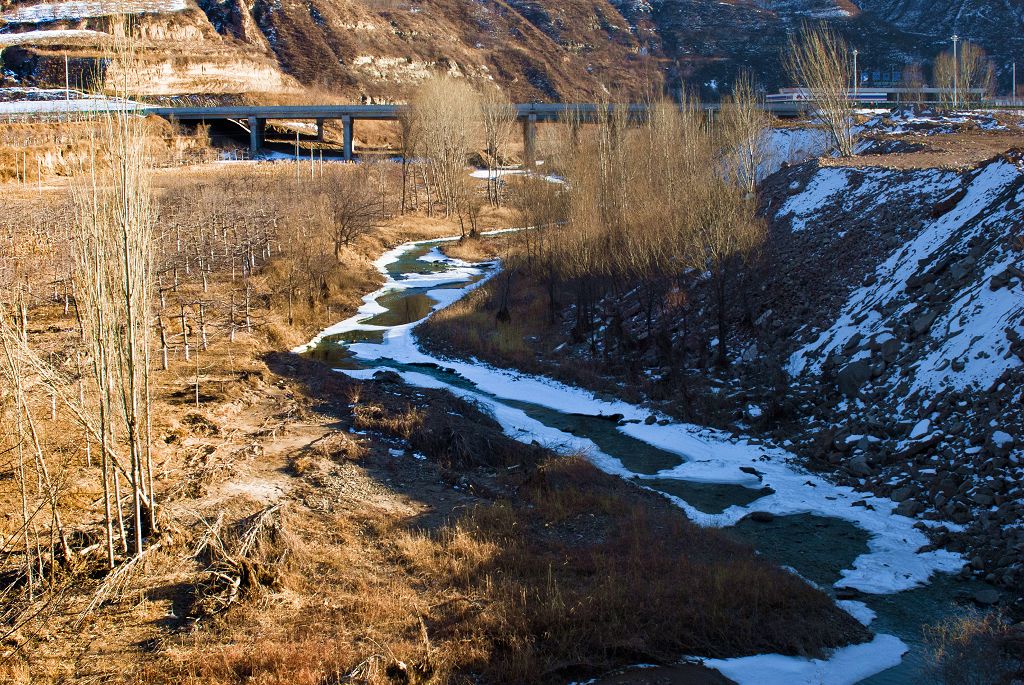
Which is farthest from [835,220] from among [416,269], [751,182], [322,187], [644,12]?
[644,12]

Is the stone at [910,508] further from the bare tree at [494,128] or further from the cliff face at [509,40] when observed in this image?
the cliff face at [509,40]

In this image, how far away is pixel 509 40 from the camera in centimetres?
12781

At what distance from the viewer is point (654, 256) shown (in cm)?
2558

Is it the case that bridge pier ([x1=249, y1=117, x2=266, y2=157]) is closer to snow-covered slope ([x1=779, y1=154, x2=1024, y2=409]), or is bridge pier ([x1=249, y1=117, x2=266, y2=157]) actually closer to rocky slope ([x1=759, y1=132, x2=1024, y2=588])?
rocky slope ([x1=759, y1=132, x2=1024, y2=588])

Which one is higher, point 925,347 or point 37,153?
point 37,153

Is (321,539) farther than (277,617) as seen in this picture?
Yes

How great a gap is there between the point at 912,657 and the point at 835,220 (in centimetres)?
1873

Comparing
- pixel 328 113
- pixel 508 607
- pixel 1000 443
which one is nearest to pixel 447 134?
pixel 328 113

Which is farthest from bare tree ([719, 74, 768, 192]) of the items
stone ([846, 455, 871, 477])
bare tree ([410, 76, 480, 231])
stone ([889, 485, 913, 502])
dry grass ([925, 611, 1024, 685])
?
bare tree ([410, 76, 480, 231])

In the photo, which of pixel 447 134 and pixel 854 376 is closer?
pixel 854 376

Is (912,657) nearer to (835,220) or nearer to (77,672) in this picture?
(77,672)

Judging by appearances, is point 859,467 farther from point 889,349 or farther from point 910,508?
point 889,349

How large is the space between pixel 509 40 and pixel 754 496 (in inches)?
4741

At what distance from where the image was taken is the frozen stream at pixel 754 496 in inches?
434
